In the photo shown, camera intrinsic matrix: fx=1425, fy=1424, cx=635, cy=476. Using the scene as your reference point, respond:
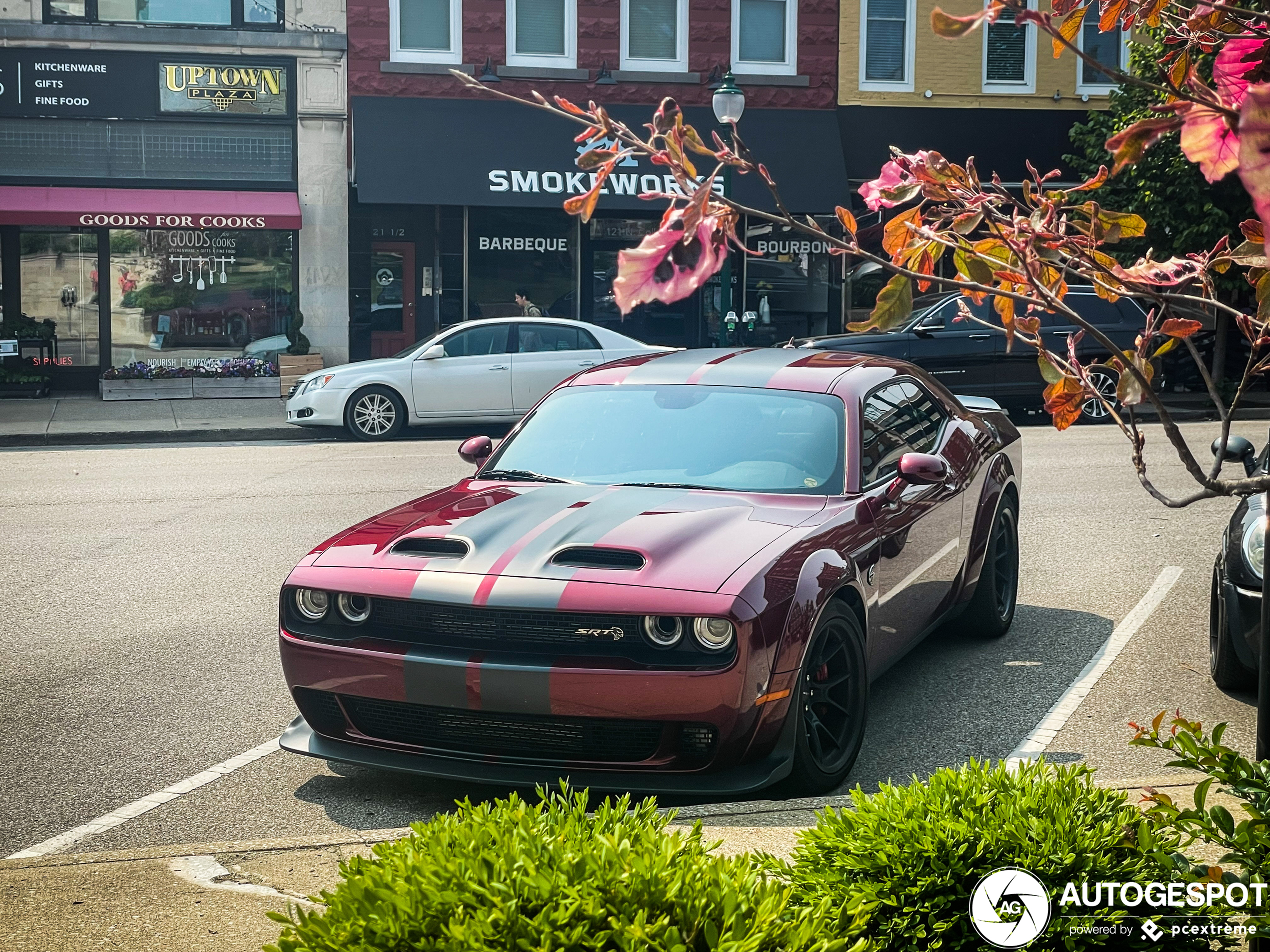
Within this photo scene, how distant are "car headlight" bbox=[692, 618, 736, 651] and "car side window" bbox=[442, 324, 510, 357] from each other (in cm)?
1351

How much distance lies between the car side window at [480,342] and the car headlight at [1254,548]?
12.7 metres

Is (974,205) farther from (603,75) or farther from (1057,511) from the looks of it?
(603,75)

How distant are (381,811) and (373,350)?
1909 centimetres

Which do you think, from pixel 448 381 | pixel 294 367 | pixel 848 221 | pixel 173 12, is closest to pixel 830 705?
pixel 848 221

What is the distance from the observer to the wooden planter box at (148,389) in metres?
21.6

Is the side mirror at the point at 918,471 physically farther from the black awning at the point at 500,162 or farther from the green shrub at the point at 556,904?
the black awning at the point at 500,162

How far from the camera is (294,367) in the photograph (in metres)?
22.2

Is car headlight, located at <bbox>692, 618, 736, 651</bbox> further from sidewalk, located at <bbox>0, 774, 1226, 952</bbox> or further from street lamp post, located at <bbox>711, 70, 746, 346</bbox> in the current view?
street lamp post, located at <bbox>711, 70, 746, 346</bbox>

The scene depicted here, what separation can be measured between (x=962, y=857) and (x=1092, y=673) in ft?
13.6

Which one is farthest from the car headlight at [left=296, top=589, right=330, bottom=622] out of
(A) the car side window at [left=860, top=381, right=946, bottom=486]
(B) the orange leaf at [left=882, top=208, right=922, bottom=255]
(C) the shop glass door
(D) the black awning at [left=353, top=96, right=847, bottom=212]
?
(C) the shop glass door

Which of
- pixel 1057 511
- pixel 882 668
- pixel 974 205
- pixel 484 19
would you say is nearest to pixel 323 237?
pixel 484 19

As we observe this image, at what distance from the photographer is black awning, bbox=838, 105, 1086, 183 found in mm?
23734

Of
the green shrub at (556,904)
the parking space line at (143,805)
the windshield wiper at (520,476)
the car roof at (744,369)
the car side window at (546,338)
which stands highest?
the car roof at (744,369)

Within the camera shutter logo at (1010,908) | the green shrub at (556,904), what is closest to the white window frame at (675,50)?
the camera shutter logo at (1010,908)
